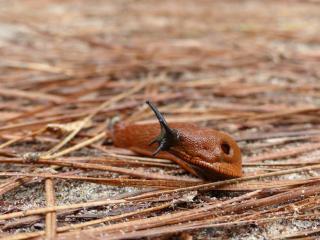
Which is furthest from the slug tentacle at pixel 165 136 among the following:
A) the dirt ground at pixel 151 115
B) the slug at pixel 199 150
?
the dirt ground at pixel 151 115

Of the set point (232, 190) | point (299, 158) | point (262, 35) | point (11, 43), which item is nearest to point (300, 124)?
point (299, 158)

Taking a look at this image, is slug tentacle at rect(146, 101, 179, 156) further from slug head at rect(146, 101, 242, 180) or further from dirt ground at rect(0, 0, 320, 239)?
dirt ground at rect(0, 0, 320, 239)

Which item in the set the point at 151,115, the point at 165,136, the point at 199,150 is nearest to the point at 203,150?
the point at 199,150

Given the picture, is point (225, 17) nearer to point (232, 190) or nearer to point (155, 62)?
point (155, 62)

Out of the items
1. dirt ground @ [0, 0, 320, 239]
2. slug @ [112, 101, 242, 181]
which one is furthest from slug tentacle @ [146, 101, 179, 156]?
dirt ground @ [0, 0, 320, 239]

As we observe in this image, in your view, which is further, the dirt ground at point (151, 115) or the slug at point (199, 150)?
the slug at point (199, 150)

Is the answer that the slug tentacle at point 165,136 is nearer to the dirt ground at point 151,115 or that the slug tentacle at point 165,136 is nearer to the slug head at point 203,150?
the slug head at point 203,150
